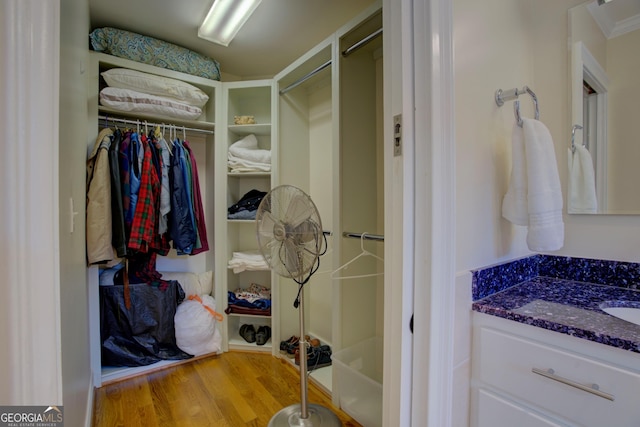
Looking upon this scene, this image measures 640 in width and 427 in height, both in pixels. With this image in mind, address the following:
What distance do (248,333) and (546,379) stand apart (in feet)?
6.88

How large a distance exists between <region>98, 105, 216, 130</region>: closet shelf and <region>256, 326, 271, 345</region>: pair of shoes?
1.71 meters

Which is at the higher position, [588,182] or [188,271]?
[588,182]

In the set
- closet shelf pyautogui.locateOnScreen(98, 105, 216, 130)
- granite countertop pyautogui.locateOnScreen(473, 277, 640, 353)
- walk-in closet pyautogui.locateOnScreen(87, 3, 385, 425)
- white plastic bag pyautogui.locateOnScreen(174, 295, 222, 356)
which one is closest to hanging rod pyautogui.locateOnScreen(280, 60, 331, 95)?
walk-in closet pyautogui.locateOnScreen(87, 3, 385, 425)

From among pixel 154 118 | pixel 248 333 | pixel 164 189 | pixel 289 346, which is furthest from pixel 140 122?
pixel 289 346

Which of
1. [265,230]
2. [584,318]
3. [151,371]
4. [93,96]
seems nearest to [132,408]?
[151,371]

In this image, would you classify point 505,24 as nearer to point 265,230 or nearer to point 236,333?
point 265,230

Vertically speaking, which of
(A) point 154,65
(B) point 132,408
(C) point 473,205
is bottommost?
(B) point 132,408

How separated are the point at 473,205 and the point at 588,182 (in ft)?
2.24

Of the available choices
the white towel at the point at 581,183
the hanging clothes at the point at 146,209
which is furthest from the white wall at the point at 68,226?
the white towel at the point at 581,183

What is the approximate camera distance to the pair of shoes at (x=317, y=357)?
2010 mm

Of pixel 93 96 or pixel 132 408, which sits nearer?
pixel 132 408

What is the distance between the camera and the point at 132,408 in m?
1.63

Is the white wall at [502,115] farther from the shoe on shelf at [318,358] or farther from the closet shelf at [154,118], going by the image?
the closet shelf at [154,118]

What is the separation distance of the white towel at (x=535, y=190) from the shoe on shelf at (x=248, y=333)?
210 cm
